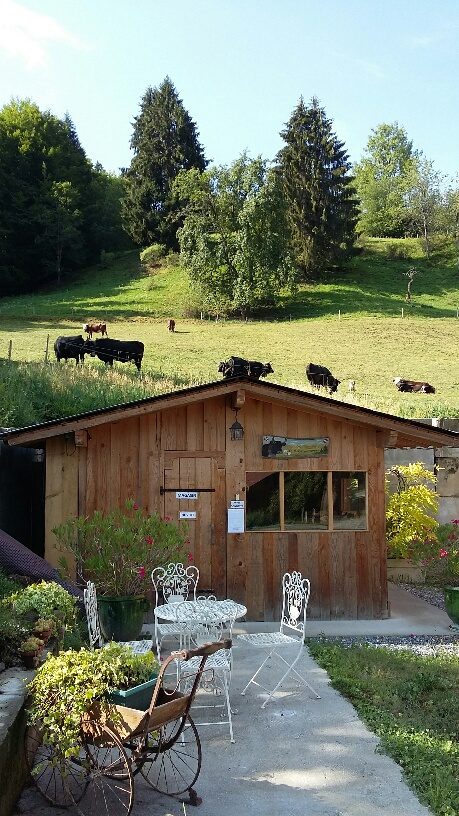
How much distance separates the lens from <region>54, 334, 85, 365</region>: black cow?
78.3ft


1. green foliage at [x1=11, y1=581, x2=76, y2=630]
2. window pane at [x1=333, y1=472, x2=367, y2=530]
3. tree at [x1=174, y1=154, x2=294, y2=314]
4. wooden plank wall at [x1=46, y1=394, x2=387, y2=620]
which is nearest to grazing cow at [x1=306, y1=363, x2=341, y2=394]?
window pane at [x1=333, y1=472, x2=367, y2=530]

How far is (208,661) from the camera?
5727mm

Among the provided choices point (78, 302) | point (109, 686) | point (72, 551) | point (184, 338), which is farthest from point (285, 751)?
point (78, 302)

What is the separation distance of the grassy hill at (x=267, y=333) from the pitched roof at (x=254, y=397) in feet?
14.1

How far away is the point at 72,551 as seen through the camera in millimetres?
8758

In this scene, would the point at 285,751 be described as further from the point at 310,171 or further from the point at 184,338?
the point at 310,171

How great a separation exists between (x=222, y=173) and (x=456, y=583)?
39.4 metres

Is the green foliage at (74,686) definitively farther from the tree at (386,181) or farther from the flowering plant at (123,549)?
the tree at (386,181)

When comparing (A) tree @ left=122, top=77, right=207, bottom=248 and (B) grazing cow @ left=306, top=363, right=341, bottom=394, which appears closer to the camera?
(B) grazing cow @ left=306, top=363, right=341, bottom=394

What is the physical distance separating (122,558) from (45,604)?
2.40m

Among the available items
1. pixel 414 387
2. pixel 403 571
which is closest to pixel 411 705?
pixel 403 571

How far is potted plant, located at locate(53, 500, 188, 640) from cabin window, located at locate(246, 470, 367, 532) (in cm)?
143

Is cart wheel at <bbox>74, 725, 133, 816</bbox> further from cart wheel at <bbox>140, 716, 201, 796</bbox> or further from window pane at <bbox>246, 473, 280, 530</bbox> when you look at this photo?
window pane at <bbox>246, 473, 280, 530</bbox>

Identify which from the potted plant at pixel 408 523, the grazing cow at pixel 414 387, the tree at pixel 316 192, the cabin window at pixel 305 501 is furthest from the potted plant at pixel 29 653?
the tree at pixel 316 192
